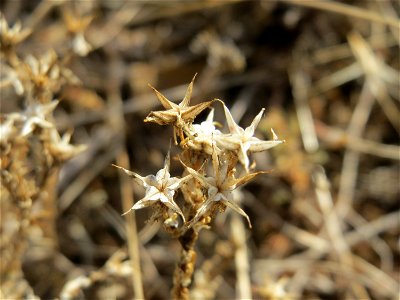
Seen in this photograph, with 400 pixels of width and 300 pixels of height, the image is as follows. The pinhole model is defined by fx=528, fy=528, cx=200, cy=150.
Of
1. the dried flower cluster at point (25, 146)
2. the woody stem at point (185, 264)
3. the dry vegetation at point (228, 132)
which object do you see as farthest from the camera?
the dry vegetation at point (228, 132)

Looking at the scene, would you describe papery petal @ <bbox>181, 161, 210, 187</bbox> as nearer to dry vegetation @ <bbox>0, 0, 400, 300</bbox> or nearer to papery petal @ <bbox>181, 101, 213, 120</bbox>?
papery petal @ <bbox>181, 101, 213, 120</bbox>

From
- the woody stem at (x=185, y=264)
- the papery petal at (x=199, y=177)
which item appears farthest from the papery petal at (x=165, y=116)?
the woody stem at (x=185, y=264)

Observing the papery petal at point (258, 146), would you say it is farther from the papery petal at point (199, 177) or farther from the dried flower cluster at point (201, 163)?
the papery petal at point (199, 177)

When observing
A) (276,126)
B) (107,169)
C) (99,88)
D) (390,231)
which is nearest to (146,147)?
(107,169)

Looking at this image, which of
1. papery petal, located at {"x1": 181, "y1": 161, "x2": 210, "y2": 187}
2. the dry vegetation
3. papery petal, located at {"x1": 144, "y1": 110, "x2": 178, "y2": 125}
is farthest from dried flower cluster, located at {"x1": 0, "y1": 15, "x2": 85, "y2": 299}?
papery petal, located at {"x1": 181, "y1": 161, "x2": 210, "y2": 187}

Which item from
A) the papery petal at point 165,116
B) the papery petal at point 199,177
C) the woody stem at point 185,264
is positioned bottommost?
the woody stem at point 185,264
